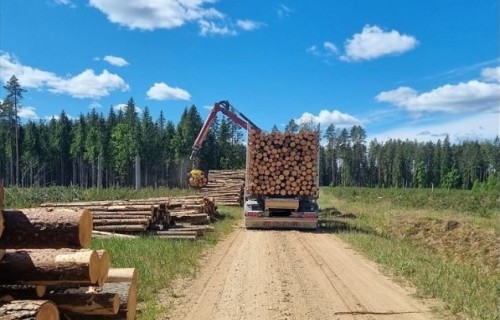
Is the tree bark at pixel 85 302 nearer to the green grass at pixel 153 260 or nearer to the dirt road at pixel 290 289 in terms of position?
the green grass at pixel 153 260

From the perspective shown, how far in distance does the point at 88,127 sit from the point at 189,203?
72.6 metres

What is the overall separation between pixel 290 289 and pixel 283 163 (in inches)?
416

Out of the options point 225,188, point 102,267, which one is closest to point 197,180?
point 225,188

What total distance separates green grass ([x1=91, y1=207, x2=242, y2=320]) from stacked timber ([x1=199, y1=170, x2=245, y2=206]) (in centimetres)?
1767

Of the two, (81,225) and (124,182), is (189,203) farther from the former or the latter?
(124,182)

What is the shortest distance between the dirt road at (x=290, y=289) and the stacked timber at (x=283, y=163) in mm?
5809

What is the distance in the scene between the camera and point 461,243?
15.9m

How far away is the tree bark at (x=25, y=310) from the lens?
3.65 metres

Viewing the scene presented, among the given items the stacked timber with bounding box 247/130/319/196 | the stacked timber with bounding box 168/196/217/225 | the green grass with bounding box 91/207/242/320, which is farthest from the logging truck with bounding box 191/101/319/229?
the green grass with bounding box 91/207/242/320

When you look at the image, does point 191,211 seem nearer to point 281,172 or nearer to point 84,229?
point 281,172

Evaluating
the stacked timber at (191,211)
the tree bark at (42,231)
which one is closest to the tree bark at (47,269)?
the tree bark at (42,231)

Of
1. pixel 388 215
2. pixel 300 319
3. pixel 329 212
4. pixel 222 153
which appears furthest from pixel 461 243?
pixel 222 153

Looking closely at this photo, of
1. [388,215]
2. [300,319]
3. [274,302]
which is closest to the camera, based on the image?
[300,319]

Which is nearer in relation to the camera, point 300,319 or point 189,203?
point 300,319
